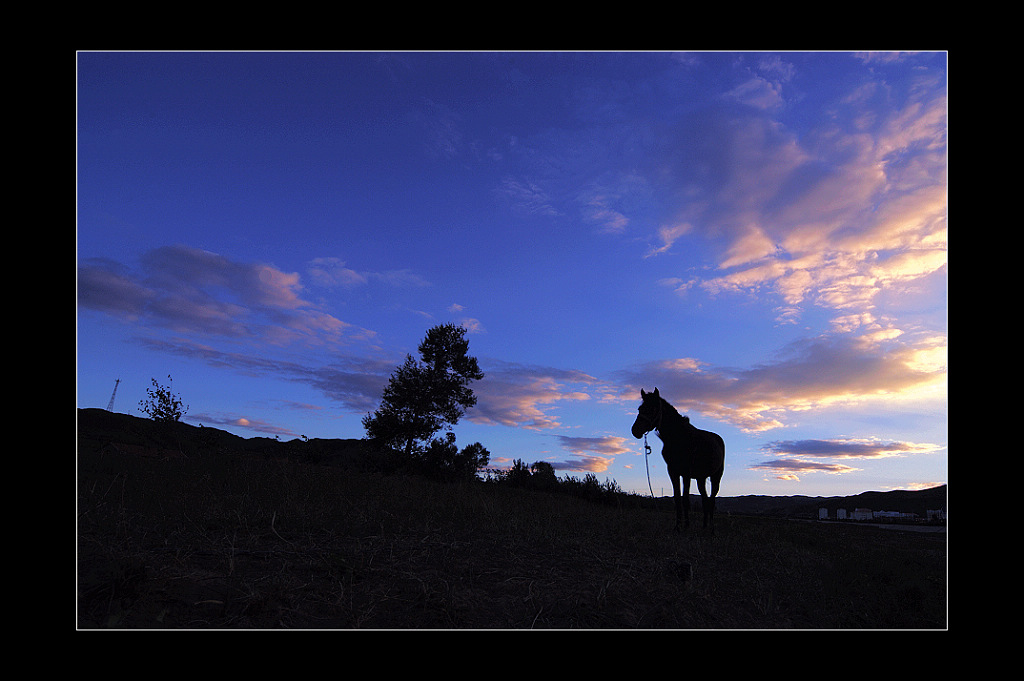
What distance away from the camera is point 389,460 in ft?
107

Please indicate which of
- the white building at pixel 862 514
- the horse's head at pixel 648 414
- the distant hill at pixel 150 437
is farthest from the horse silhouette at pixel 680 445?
the distant hill at pixel 150 437

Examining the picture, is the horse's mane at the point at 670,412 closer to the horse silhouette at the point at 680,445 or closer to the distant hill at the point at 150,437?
the horse silhouette at the point at 680,445

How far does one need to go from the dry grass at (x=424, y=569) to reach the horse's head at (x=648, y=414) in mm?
1893

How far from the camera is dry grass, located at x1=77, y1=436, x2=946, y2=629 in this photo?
12.9 ft

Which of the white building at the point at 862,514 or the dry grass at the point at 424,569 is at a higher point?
the dry grass at the point at 424,569

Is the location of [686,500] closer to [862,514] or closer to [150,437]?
[862,514]


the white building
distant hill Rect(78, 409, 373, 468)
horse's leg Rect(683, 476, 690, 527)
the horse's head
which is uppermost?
the horse's head

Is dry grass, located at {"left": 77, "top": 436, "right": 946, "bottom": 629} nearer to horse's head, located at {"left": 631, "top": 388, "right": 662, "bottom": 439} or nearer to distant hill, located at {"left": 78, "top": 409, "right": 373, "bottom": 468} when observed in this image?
horse's head, located at {"left": 631, "top": 388, "right": 662, "bottom": 439}

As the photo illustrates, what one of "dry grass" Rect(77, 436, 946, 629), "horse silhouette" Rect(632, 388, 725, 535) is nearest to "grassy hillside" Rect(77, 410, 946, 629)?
"dry grass" Rect(77, 436, 946, 629)

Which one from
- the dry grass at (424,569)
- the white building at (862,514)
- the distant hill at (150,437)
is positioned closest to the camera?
the dry grass at (424,569)

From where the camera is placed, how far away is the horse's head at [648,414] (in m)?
9.85

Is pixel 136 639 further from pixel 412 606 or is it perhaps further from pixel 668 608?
pixel 668 608

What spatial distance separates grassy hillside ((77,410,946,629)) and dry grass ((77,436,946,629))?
0.02m

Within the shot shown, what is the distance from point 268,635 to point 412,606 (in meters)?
1.25
